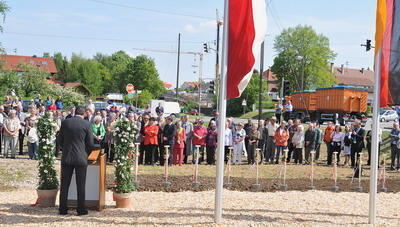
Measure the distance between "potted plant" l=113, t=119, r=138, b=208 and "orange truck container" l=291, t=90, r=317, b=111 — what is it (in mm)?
38411

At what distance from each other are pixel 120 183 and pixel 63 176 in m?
1.21

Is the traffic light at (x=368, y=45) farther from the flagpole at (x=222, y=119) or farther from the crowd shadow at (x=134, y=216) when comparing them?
the flagpole at (x=222, y=119)

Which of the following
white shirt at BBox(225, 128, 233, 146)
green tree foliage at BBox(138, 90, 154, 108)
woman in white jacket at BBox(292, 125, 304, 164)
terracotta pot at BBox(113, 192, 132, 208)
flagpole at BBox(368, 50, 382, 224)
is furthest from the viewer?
green tree foliage at BBox(138, 90, 154, 108)

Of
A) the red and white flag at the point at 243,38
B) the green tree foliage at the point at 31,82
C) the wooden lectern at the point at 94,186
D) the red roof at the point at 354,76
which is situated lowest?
the wooden lectern at the point at 94,186

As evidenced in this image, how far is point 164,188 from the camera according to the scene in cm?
1220

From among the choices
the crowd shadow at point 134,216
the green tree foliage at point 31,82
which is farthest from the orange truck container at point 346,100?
the green tree foliage at point 31,82

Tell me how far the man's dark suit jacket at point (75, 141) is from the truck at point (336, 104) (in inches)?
1357

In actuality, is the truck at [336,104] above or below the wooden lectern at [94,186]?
above

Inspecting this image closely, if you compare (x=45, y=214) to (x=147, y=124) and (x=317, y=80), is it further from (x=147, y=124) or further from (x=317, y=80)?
(x=317, y=80)

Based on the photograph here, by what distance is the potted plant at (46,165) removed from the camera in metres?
9.13

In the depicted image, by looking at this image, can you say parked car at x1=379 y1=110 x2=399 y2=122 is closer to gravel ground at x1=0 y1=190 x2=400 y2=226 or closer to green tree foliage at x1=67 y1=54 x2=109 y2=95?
gravel ground at x1=0 y1=190 x2=400 y2=226

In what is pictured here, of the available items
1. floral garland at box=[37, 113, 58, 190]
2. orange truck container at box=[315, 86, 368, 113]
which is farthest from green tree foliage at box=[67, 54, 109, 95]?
floral garland at box=[37, 113, 58, 190]

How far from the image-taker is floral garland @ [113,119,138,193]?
906cm

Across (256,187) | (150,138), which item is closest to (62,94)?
(150,138)
